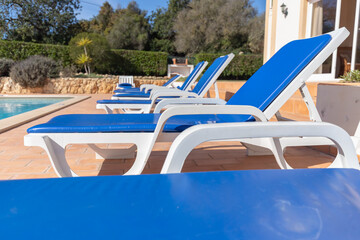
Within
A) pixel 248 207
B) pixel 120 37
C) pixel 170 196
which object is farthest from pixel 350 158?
pixel 120 37

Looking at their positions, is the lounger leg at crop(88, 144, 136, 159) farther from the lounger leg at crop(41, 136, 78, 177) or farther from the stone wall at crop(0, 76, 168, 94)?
the stone wall at crop(0, 76, 168, 94)

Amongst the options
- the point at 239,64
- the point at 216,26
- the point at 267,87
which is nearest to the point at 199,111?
the point at 267,87

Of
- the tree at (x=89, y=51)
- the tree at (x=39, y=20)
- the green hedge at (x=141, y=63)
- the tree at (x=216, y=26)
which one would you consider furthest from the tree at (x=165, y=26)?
the tree at (x=89, y=51)

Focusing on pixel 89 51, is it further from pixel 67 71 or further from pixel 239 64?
pixel 239 64

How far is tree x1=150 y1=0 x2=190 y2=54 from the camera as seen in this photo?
25627 millimetres

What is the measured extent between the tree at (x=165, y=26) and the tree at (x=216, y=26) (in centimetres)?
265

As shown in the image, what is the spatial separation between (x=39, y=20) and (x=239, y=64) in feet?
52.2

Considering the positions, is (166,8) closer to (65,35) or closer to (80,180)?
(65,35)

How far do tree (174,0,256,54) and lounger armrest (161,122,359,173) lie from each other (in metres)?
22.2

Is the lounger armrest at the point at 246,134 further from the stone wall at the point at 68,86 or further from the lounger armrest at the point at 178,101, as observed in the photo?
the stone wall at the point at 68,86

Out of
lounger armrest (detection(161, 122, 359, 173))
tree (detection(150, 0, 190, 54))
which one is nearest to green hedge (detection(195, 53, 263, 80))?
tree (detection(150, 0, 190, 54))

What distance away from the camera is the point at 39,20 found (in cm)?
2177

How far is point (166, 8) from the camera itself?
94.0 feet

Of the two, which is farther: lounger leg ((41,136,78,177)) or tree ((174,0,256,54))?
tree ((174,0,256,54))
